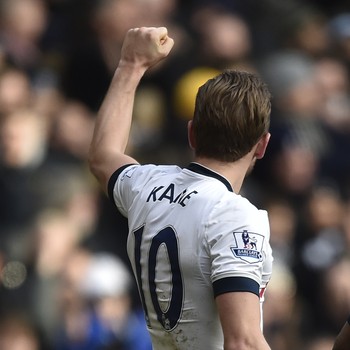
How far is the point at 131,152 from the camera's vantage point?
27.6ft

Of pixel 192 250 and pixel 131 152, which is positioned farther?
pixel 131 152

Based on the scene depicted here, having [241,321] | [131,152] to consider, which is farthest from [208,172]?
[131,152]

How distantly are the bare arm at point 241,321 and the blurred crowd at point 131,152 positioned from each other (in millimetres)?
3873

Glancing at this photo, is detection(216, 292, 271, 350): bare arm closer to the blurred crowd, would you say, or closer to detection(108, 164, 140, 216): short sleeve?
detection(108, 164, 140, 216): short sleeve

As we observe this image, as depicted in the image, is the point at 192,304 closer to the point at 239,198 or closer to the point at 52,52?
the point at 239,198

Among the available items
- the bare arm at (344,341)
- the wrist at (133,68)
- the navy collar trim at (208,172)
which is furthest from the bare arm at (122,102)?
the bare arm at (344,341)

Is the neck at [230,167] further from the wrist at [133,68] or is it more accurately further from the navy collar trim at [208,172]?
the wrist at [133,68]

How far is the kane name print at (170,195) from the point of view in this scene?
366cm

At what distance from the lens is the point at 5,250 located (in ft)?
24.5

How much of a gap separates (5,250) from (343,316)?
9.15ft

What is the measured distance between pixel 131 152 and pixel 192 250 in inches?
193

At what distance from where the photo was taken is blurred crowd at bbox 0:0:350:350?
7.38 meters

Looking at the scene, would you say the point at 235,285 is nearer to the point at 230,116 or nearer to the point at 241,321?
the point at 241,321

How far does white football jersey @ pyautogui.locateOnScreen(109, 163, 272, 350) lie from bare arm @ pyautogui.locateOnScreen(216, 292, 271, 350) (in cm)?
3
